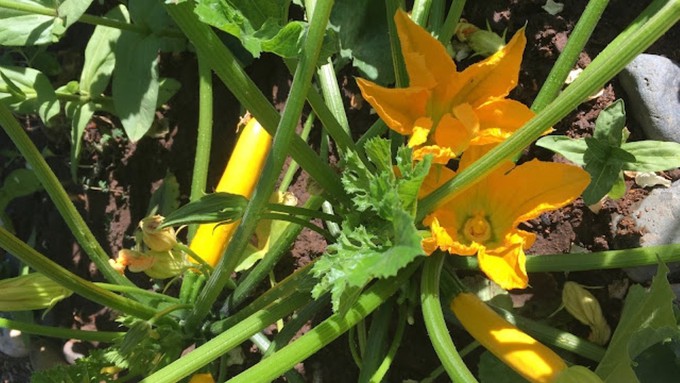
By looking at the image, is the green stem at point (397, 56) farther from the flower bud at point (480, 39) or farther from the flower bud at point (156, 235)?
the flower bud at point (156, 235)

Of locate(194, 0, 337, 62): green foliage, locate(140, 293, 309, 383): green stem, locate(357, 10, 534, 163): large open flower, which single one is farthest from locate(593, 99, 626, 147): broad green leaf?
locate(140, 293, 309, 383): green stem

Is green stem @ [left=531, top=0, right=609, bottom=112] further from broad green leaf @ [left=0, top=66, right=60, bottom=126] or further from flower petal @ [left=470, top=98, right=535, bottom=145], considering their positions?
broad green leaf @ [left=0, top=66, right=60, bottom=126]

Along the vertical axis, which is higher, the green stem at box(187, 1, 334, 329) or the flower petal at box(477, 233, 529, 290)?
the green stem at box(187, 1, 334, 329)

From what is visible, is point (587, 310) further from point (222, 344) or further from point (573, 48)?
point (222, 344)

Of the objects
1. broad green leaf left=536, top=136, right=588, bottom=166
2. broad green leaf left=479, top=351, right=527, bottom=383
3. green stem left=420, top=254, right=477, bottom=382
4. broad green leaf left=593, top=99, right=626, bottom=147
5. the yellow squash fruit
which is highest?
broad green leaf left=593, top=99, right=626, bottom=147

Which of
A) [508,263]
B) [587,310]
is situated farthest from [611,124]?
[587,310]

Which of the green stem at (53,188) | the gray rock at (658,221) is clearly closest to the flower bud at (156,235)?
the green stem at (53,188)

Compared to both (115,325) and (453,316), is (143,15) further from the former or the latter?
(453,316)
